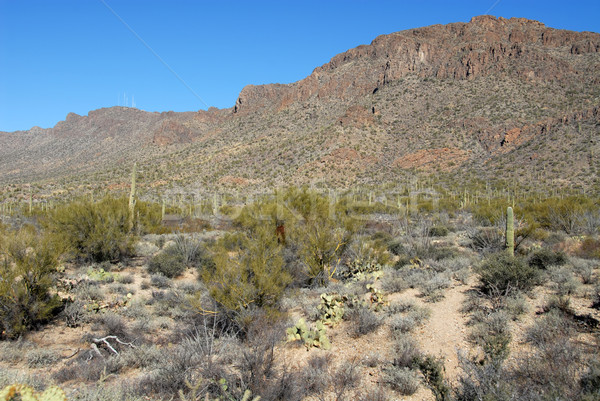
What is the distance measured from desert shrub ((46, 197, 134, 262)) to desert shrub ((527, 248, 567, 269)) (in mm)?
13609

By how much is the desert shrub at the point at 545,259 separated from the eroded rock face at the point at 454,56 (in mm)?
58103

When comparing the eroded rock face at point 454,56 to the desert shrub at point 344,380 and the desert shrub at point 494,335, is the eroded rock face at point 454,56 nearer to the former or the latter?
the desert shrub at point 494,335

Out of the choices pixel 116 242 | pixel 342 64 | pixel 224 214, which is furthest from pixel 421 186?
pixel 342 64

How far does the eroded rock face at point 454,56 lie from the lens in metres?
60.0

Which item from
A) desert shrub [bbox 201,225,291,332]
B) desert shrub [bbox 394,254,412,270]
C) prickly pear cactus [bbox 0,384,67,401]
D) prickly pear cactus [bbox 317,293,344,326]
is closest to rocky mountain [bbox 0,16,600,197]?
desert shrub [bbox 394,254,412,270]

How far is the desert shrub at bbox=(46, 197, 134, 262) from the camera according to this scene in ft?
41.9

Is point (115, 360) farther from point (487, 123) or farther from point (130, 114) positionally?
point (130, 114)

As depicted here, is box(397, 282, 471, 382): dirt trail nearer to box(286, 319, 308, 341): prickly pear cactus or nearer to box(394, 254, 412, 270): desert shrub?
box(286, 319, 308, 341): prickly pear cactus

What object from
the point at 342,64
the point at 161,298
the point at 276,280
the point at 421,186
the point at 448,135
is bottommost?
the point at 161,298

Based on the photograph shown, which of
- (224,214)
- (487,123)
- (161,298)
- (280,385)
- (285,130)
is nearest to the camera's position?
(280,385)

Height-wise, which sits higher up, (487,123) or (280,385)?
(487,123)

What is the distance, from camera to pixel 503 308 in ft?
22.9

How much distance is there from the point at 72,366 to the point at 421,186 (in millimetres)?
40850

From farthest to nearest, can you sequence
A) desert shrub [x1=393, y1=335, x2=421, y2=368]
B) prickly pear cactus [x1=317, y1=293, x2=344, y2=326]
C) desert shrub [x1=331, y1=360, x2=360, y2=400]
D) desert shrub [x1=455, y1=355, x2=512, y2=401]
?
prickly pear cactus [x1=317, y1=293, x2=344, y2=326] → desert shrub [x1=393, y1=335, x2=421, y2=368] → desert shrub [x1=331, y1=360, x2=360, y2=400] → desert shrub [x1=455, y1=355, x2=512, y2=401]
